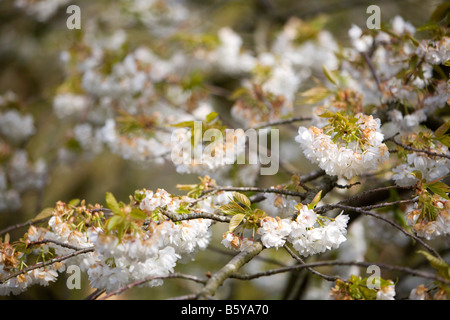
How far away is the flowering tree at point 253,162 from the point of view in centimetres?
109

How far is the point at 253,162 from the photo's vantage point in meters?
1.80

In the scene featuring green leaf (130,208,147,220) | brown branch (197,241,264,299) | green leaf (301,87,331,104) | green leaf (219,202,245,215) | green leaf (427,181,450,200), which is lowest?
brown branch (197,241,264,299)

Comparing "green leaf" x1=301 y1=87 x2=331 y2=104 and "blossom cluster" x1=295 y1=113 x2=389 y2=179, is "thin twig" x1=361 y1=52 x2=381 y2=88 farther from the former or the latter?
"blossom cluster" x1=295 y1=113 x2=389 y2=179

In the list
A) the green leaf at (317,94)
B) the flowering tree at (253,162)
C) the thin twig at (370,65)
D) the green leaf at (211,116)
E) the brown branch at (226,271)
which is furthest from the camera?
the green leaf at (317,94)

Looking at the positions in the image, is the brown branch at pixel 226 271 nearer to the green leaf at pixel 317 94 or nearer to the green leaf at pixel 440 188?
the green leaf at pixel 440 188

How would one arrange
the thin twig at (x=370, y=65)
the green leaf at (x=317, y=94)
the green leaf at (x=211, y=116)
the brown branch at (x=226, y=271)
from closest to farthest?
the brown branch at (x=226, y=271)
the green leaf at (x=211, y=116)
the thin twig at (x=370, y=65)
the green leaf at (x=317, y=94)

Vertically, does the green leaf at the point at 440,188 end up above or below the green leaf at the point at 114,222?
above

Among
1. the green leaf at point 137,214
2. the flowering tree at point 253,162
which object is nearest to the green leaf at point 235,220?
the flowering tree at point 253,162

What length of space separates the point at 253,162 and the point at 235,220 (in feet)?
2.29

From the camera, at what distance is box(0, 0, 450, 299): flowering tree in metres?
1.09

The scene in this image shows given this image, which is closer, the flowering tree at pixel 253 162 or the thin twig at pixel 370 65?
the flowering tree at pixel 253 162

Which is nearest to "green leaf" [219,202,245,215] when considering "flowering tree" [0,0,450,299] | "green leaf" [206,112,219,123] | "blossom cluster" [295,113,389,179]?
"flowering tree" [0,0,450,299]

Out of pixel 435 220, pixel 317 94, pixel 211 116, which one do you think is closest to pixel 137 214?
pixel 211 116
